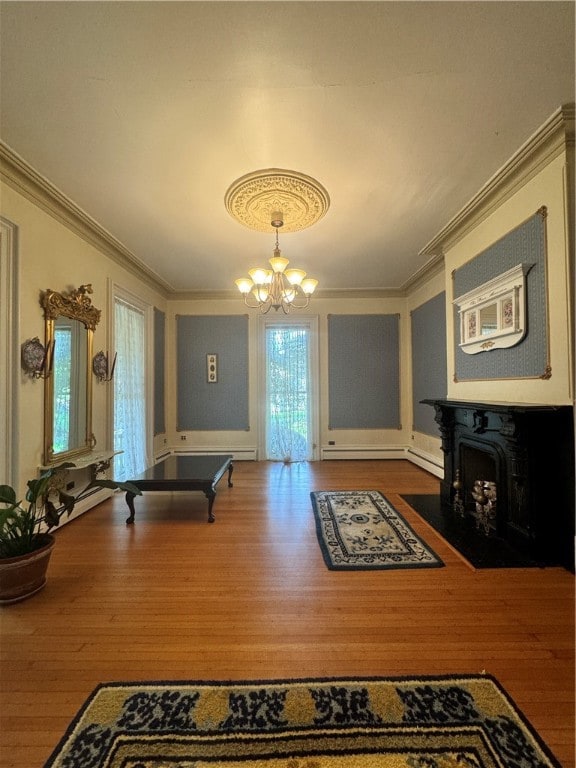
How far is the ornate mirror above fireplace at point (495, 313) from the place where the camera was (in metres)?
2.39

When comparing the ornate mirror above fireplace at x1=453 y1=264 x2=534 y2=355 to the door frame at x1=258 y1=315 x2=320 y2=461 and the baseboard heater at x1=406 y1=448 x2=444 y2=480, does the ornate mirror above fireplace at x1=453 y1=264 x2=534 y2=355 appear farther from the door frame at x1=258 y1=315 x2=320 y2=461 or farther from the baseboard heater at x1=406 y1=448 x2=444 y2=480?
the door frame at x1=258 y1=315 x2=320 y2=461

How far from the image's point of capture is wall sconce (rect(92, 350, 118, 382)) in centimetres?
341

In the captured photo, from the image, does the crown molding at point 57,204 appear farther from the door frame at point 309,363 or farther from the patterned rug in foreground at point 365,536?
the patterned rug in foreground at point 365,536

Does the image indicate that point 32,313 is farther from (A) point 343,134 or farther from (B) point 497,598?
(B) point 497,598

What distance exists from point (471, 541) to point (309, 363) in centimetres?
363

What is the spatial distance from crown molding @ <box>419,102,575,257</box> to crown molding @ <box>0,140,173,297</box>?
3.68 meters

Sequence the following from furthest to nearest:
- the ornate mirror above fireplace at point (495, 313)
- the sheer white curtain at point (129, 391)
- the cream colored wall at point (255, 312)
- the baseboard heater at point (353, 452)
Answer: the baseboard heater at point (353, 452)
the sheer white curtain at point (129, 391)
the ornate mirror above fireplace at point (495, 313)
the cream colored wall at point (255, 312)

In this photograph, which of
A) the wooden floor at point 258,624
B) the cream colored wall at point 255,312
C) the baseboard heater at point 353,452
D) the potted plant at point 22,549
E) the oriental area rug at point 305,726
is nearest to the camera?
the oriental area rug at point 305,726

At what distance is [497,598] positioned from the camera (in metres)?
1.83

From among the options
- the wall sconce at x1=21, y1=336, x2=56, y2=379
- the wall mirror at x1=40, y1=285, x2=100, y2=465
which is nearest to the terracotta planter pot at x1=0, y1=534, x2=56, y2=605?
the wall mirror at x1=40, y1=285, x2=100, y2=465

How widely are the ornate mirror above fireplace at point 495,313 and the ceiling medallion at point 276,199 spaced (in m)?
1.67

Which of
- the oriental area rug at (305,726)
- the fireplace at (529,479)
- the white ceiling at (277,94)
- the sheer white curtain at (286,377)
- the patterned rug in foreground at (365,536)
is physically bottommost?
the oriental area rug at (305,726)

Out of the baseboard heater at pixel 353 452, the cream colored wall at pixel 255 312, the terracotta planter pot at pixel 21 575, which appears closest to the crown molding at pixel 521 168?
the cream colored wall at pixel 255 312

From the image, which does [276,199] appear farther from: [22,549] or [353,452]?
[353,452]
